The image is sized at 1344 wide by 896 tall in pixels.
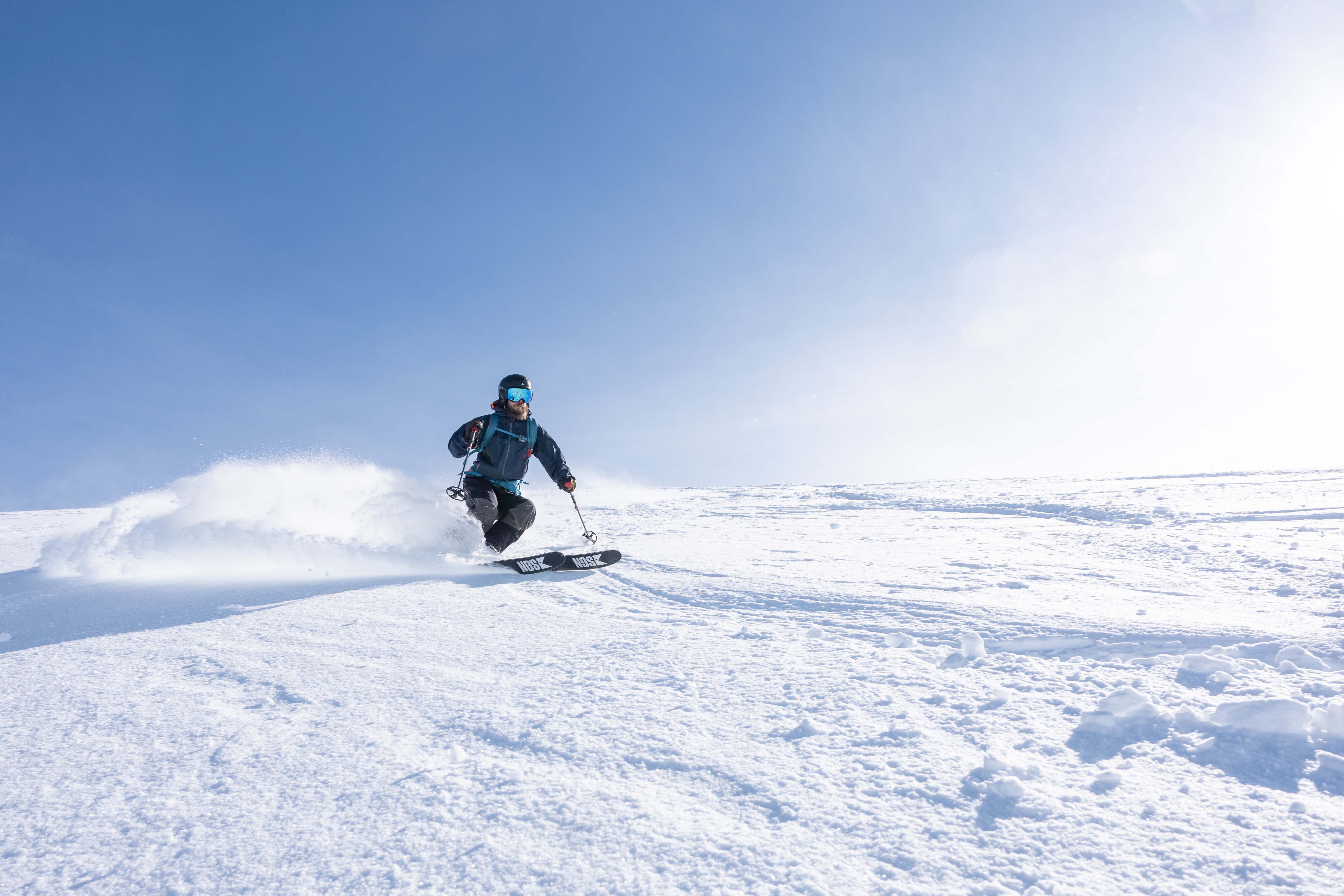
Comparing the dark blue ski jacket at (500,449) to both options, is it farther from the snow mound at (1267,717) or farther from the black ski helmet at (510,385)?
the snow mound at (1267,717)

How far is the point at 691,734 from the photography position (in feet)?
5.64

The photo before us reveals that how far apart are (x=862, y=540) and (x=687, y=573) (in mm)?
2704

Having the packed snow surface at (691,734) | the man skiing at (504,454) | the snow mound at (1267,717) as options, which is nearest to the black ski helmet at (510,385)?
the man skiing at (504,454)

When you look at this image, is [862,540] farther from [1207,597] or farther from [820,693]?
[820,693]

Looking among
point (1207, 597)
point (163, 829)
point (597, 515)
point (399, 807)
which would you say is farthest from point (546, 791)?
point (597, 515)

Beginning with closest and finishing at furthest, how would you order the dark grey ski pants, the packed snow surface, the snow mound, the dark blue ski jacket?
the packed snow surface < the snow mound < the dark grey ski pants < the dark blue ski jacket

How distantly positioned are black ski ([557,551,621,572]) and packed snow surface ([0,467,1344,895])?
576mm

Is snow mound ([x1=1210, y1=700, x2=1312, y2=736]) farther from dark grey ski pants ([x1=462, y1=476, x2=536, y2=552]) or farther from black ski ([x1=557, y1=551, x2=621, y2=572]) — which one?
dark grey ski pants ([x1=462, y1=476, x2=536, y2=552])

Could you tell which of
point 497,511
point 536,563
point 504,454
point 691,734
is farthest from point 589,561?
point 691,734

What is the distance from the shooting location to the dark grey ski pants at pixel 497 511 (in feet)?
19.0

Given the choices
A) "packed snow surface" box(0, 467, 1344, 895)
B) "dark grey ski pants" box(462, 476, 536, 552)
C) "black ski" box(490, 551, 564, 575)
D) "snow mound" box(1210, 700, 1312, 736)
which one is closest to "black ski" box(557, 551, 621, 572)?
"black ski" box(490, 551, 564, 575)

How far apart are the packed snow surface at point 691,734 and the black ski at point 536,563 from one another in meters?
0.41

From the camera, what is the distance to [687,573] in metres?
4.29

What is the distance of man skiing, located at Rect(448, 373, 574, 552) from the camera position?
602cm
